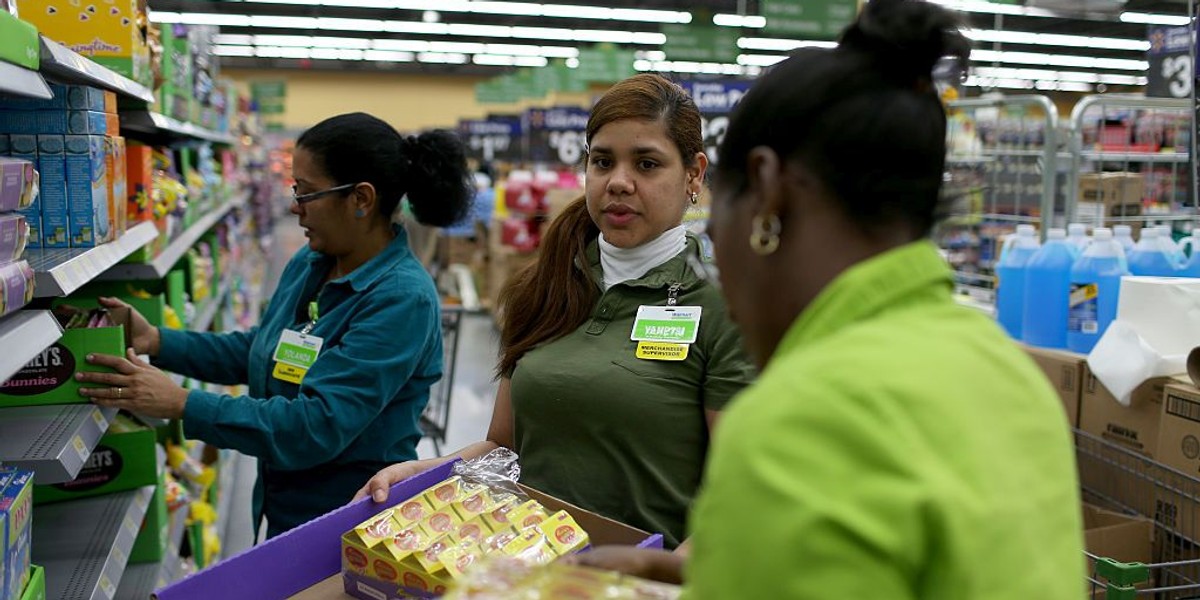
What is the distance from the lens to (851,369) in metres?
0.70

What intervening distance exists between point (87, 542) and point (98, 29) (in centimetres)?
128

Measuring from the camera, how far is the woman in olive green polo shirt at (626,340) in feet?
5.74

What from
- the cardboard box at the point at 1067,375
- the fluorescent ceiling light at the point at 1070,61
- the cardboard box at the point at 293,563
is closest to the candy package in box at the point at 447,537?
the cardboard box at the point at 293,563

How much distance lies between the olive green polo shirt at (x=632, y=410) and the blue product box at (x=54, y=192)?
42.8 inches

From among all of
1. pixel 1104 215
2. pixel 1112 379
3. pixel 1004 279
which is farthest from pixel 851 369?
pixel 1104 215

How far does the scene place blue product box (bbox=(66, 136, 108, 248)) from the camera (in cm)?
209

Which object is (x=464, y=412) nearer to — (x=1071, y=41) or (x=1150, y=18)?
(x=1150, y=18)

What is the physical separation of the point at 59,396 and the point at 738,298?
1781mm

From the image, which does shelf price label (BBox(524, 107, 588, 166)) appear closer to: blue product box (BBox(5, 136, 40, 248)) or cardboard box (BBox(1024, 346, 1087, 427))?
cardboard box (BBox(1024, 346, 1087, 427))

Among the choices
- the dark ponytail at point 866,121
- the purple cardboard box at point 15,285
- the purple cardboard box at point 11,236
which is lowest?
the purple cardboard box at point 15,285

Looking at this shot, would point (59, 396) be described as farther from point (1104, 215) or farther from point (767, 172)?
point (1104, 215)

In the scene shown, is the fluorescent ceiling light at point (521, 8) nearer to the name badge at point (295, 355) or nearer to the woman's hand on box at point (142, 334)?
the woman's hand on box at point (142, 334)

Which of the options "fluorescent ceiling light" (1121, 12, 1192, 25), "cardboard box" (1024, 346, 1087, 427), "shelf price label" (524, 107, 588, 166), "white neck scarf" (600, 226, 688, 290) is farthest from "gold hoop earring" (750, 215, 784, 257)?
"fluorescent ceiling light" (1121, 12, 1192, 25)

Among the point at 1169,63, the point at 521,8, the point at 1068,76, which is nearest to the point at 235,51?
the point at 521,8
